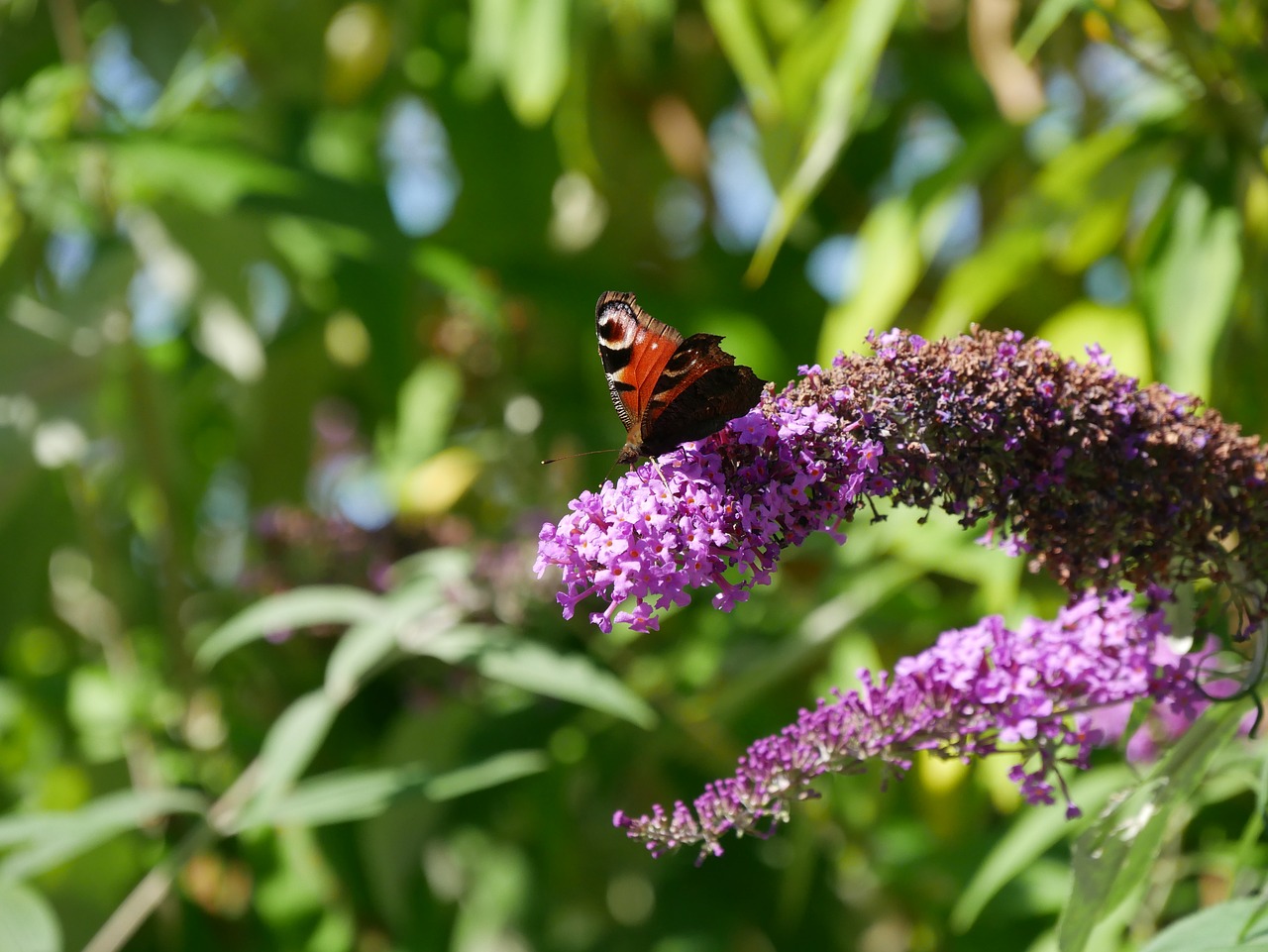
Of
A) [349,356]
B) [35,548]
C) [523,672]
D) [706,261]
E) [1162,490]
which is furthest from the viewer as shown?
[349,356]

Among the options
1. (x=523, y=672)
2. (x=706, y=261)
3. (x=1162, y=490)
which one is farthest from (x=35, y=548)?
(x=1162, y=490)

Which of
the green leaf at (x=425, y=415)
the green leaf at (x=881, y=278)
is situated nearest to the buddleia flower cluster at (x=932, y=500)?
the green leaf at (x=881, y=278)

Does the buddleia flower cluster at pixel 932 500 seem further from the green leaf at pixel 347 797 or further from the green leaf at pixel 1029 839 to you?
the green leaf at pixel 347 797

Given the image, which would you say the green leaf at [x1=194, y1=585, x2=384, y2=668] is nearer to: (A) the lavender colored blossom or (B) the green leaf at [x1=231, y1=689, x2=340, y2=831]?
(B) the green leaf at [x1=231, y1=689, x2=340, y2=831]

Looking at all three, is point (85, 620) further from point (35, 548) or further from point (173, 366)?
point (35, 548)

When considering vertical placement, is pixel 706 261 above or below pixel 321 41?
below

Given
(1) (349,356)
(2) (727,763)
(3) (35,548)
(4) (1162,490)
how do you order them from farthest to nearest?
(1) (349,356) → (3) (35,548) → (2) (727,763) → (4) (1162,490)

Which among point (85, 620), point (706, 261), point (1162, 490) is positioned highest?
point (85, 620)
